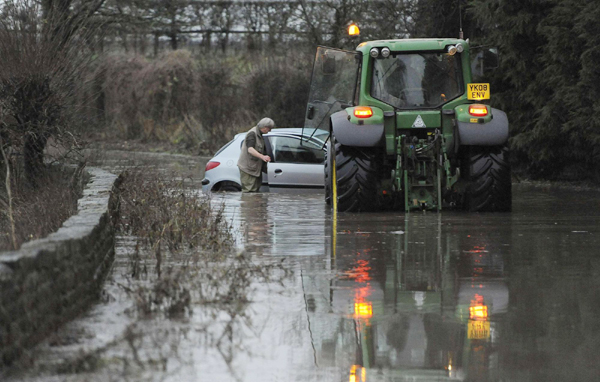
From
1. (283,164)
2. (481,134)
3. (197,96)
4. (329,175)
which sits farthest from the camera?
(197,96)

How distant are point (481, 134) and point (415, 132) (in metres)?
0.96

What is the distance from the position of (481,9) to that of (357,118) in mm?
6779

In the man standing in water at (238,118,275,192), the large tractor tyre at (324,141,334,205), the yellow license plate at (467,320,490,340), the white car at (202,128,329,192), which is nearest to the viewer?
the yellow license plate at (467,320,490,340)

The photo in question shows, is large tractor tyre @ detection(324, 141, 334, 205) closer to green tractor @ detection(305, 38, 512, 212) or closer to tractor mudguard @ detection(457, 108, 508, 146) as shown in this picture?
green tractor @ detection(305, 38, 512, 212)

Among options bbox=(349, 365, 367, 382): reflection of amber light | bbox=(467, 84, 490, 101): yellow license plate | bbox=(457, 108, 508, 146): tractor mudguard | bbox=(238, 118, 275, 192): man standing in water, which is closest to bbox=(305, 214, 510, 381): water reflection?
bbox=(349, 365, 367, 382): reflection of amber light

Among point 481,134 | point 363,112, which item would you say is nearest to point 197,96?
point 363,112

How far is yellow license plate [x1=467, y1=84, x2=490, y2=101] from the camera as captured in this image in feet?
42.5

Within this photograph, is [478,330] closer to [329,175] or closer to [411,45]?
[411,45]

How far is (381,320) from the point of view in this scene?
6.50 m

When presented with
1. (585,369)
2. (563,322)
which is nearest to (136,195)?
(563,322)

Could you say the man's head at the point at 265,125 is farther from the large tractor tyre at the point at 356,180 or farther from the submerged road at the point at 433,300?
the submerged road at the point at 433,300

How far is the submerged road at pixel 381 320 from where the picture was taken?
5.39 meters

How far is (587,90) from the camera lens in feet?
53.0

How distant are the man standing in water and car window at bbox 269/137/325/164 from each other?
0.23m
